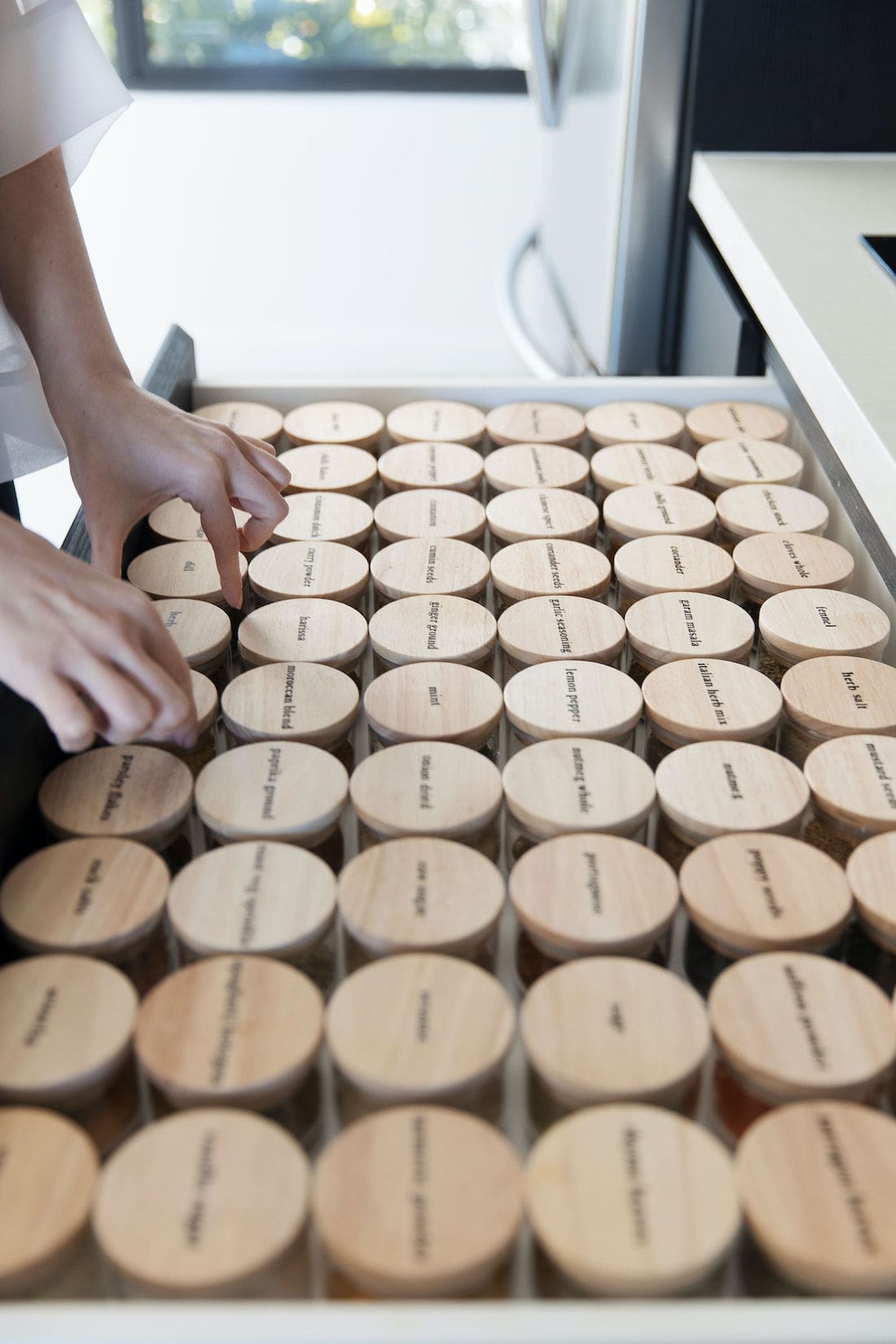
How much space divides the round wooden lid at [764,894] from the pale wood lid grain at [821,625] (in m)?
0.24

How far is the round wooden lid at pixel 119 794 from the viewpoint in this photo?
776mm

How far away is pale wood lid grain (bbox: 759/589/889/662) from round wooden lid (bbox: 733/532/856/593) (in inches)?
0.9

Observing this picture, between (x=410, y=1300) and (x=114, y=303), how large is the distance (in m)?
3.72

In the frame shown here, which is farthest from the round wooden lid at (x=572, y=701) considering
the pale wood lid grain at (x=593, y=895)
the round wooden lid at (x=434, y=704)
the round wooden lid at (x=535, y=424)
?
the round wooden lid at (x=535, y=424)

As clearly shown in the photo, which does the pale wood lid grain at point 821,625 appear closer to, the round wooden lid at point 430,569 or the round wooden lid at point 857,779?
the round wooden lid at point 857,779

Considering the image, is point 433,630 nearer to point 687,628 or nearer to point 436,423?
point 687,628

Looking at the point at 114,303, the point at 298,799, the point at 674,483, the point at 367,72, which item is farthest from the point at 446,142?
the point at 298,799

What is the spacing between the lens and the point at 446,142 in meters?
3.67

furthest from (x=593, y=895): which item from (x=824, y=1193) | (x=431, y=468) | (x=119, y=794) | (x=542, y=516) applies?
(x=431, y=468)

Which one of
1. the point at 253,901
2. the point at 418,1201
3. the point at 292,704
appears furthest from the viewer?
the point at 292,704

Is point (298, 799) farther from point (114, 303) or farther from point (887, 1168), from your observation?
point (114, 303)

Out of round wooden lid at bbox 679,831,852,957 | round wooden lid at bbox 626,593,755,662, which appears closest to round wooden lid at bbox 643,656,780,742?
round wooden lid at bbox 626,593,755,662

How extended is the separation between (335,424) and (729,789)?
68 centimetres

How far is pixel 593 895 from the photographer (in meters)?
0.71
